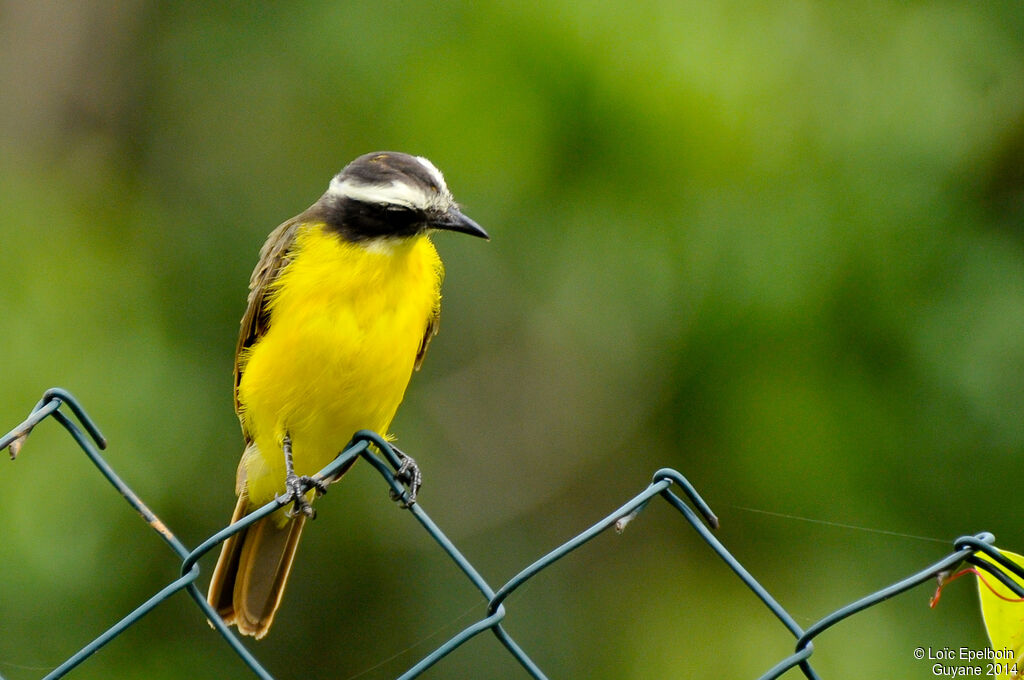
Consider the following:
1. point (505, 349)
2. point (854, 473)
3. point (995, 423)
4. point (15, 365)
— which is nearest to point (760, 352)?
point (854, 473)

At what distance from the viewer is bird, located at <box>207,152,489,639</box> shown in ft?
11.0

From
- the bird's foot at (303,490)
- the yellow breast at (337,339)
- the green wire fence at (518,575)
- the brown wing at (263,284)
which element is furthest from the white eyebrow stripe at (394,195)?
the green wire fence at (518,575)

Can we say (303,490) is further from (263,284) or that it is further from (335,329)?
(263,284)

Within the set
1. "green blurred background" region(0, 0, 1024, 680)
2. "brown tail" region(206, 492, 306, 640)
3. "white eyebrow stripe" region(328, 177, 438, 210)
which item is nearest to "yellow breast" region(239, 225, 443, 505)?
"white eyebrow stripe" region(328, 177, 438, 210)

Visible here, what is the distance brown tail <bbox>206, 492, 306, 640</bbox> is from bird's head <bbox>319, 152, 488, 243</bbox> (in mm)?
878

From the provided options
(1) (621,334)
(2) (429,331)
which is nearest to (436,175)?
(2) (429,331)

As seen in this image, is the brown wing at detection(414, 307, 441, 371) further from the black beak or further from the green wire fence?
the green wire fence

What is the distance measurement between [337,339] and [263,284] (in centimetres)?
50

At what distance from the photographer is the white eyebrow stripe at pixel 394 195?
11.1 ft

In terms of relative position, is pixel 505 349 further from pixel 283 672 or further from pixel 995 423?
pixel 995 423

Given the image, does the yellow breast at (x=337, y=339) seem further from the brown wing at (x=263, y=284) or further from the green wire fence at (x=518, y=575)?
the green wire fence at (x=518, y=575)

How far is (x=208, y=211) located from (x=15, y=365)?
118 cm

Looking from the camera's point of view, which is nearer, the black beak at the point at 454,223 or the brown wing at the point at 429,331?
the black beak at the point at 454,223

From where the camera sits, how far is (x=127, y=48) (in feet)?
20.6
